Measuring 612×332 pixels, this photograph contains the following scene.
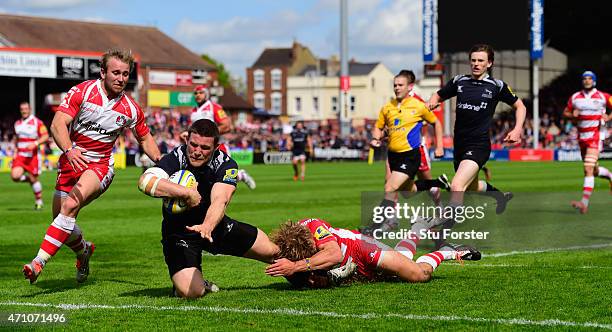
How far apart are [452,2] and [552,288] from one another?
5323 centimetres

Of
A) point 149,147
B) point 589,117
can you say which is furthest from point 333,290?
point 589,117

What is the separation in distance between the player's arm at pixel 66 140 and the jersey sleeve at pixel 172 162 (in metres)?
1.25

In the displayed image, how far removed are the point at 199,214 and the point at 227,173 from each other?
51cm

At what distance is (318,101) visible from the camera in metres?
119

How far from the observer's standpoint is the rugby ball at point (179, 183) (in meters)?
7.70

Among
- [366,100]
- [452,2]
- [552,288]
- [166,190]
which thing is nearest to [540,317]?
[552,288]

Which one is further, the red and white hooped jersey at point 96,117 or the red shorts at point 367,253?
the red and white hooped jersey at point 96,117

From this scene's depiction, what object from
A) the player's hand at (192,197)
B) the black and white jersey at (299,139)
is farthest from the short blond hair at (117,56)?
the black and white jersey at (299,139)

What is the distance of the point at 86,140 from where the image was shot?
9297 mm

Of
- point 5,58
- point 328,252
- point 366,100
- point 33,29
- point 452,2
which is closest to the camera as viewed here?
point 328,252

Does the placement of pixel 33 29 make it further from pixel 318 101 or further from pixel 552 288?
pixel 552 288

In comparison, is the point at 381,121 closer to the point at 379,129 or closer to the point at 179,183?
the point at 379,129

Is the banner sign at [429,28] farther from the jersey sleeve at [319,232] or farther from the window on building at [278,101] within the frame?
the window on building at [278,101]

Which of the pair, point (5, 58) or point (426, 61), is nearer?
point (5, 58)
